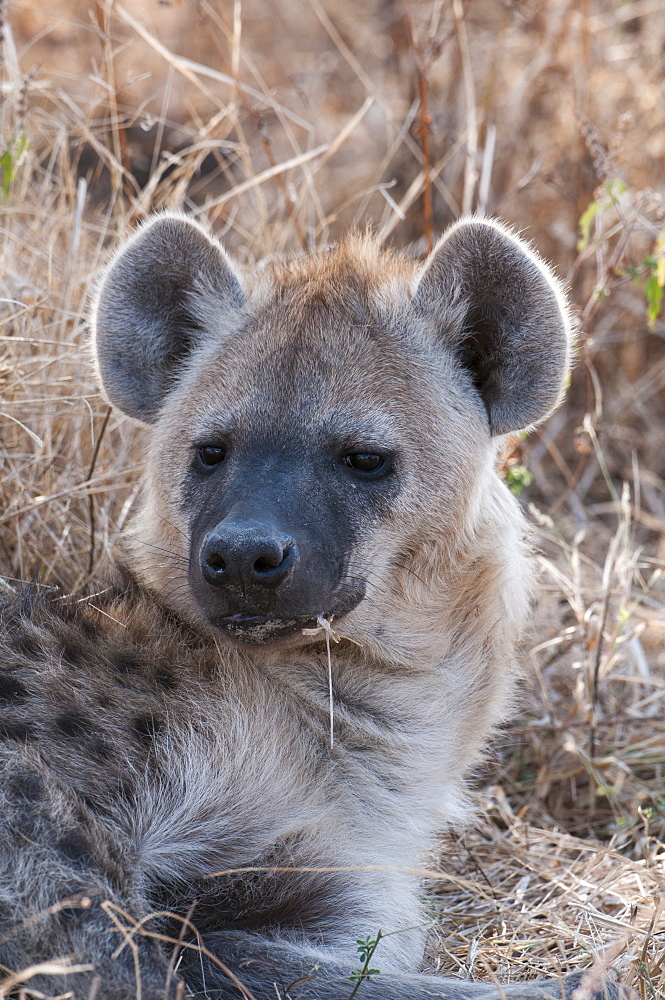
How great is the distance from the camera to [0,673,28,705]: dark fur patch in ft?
7.38

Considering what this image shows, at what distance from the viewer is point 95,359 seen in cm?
288

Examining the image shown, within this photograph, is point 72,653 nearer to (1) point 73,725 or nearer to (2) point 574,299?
(1) point 73,725

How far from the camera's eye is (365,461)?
2531 mm

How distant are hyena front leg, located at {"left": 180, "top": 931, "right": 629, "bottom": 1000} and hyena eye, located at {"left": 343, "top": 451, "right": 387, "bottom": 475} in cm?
104

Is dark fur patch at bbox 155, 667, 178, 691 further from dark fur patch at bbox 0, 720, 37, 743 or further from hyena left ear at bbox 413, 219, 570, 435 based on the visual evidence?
hyena left ear at bbox 413, 219, 570, 435

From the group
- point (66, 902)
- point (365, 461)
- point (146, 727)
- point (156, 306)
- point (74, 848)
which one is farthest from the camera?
point (156, 306)

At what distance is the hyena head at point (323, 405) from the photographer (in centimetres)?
240

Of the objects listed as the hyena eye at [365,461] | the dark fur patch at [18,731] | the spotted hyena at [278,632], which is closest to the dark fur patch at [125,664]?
the spotted hyena at [278,632]

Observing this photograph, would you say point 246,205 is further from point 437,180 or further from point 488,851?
point 488,851

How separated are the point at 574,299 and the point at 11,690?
3.66m

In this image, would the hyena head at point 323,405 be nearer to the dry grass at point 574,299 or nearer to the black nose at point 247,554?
the black nose at point 247,554

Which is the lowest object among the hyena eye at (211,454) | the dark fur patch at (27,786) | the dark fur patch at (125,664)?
the dark fur patch at (125,664)

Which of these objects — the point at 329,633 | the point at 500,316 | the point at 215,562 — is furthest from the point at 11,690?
the point at 500,316

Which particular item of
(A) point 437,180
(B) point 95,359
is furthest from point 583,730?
(A) point 437,180
